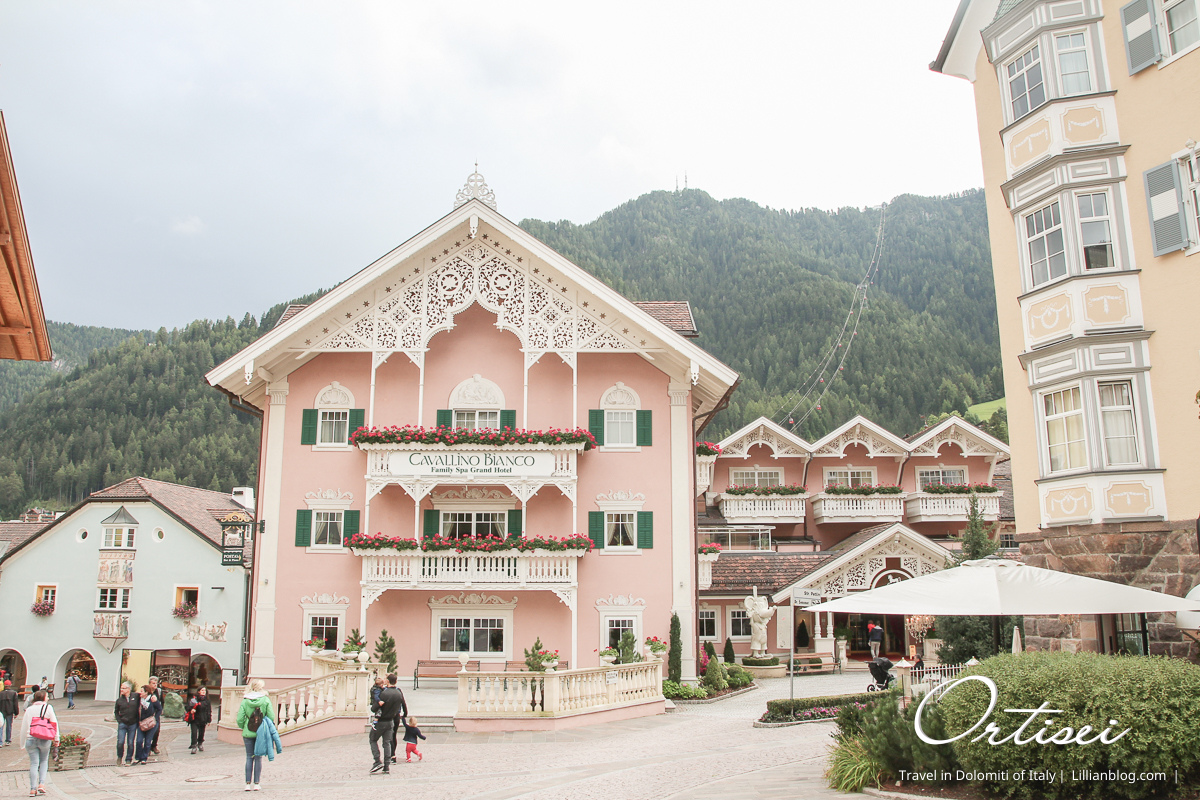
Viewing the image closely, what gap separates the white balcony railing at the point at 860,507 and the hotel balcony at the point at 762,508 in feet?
3.70

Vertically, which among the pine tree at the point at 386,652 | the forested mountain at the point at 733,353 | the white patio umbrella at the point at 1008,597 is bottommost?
the pine tree at the point at 386,652

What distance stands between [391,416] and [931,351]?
266 ft

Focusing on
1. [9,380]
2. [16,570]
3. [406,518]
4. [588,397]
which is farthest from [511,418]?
[9,380]

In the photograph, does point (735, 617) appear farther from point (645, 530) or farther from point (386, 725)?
point (386, 725)

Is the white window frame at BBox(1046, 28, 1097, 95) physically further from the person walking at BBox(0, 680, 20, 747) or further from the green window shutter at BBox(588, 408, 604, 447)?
the person walking at BBox(0, 680, 20, 747)

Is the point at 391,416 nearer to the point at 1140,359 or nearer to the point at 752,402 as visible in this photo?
the point at 1140,359

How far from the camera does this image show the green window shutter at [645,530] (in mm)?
25562

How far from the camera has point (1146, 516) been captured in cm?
1512

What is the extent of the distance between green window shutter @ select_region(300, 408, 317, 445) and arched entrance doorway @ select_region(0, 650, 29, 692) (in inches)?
1162

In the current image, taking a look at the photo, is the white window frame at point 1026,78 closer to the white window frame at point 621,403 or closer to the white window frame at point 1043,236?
the white window frame at point 1043,236

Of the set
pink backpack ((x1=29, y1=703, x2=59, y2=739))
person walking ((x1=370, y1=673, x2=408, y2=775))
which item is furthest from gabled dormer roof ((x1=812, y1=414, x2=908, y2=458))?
pink backpack ((x1=29, y1=703, x2=59, y2=739))

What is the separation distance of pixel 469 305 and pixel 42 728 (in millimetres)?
15206

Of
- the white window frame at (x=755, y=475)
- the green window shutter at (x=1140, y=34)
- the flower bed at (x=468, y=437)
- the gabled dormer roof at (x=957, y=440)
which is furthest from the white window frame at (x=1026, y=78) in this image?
the white window frame at (x=755, y=475)

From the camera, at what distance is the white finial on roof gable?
A: 25984 mm
